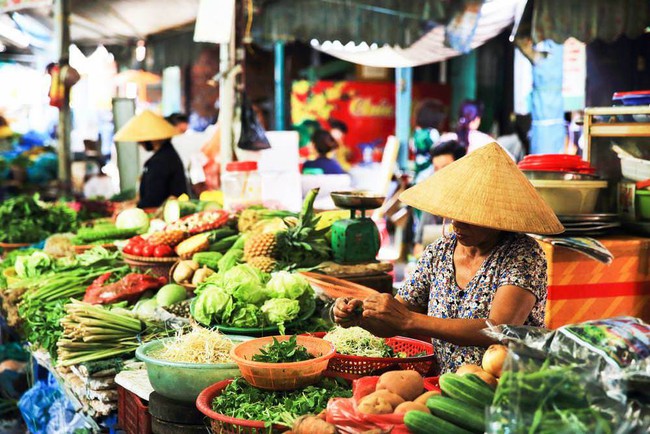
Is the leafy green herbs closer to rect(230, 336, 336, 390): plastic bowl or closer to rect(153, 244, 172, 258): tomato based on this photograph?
rect(230, 336, 336, 390): plastic bowl

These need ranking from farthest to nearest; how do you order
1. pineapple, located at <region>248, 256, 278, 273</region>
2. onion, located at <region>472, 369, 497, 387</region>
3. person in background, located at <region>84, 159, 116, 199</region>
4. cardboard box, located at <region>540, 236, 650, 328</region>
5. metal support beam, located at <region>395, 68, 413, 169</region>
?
metal support beam, located at <region>395, 68, 413, 169</region>, person in background, located at <region>84, 159, 116, 199</region>, pineapple, located at <region>248, 256, 278, 273</region>, cardboard box, located at <region>540, 236, 650, 328</region>, onion, located at <region>472, 369, 497, 387</region>

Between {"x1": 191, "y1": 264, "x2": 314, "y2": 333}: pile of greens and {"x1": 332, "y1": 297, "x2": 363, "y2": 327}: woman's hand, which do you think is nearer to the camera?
{"x1": 332, "y1": 297, "x2": 363, "y2": 327}: woman's hand

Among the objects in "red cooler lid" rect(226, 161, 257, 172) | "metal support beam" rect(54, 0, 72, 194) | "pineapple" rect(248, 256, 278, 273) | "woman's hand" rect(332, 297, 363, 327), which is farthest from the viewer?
"metal support beam" rect(54, 0, 72, 194)

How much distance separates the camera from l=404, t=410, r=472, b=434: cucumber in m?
2.02

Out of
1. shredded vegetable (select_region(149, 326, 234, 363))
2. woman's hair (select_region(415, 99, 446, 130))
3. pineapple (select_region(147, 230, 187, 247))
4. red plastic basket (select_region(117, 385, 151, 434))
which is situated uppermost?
woman's hair (select_region(415, 99, 446, 130))

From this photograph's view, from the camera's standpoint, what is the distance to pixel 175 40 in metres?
12.4

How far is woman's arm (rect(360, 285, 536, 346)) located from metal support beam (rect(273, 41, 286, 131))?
1279cm

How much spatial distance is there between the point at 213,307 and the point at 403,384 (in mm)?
1507

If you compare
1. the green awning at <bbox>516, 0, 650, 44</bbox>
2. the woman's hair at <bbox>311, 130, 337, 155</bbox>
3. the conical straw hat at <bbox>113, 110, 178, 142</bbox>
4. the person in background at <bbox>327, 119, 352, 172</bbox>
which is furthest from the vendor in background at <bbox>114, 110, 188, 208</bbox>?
the person in background at <bbox>327, 119, 352, 172</bbox>

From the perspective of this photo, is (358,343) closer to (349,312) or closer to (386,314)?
(349,312)

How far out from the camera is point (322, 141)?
989 cm

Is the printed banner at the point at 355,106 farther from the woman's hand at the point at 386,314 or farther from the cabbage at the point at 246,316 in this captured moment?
the woman's hand at the point at 386,314

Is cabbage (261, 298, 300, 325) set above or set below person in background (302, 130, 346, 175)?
below

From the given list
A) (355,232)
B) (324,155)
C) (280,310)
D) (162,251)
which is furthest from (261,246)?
(324,155)
